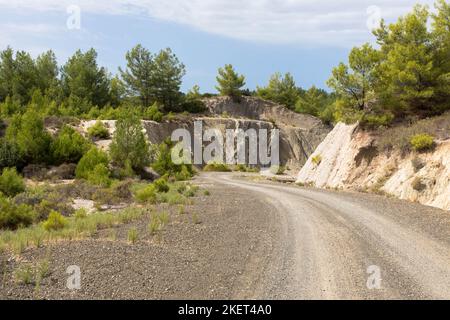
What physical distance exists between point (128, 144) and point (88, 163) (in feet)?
14.6

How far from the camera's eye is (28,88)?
60.2 metres

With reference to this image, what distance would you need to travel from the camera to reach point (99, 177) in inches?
1174

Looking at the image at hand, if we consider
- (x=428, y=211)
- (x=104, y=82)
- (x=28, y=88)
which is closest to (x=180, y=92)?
(x=104, y=82)

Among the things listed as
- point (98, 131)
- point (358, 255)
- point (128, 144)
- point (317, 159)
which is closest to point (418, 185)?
point (358, 255)

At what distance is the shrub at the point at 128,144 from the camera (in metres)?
37.2

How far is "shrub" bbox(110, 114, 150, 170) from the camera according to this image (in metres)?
37.2

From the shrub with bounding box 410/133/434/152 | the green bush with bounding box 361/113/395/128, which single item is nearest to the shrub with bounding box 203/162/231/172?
the green bush with bounding box 361/113/395/128

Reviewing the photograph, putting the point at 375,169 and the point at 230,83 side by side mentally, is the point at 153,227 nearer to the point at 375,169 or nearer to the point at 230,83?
the point at 375,169

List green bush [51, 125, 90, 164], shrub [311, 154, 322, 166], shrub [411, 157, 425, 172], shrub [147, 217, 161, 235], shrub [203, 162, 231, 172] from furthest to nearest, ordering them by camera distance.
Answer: shrub [203, 162, 231, 172]
green bush [51, 125, 90, 164]
shrub [311, 154, 322, 166]
shrub [411, 157, 425, 172]
shrub [147, 217, 161, 235]

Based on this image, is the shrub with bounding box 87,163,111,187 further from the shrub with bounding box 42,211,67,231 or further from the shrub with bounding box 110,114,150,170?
the shrub with bounding box 42,211,67,231

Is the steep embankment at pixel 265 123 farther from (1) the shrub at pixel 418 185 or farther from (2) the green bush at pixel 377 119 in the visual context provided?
(1) the shrub at pixel 418 185

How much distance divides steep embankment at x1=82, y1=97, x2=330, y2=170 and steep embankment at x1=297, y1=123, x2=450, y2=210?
30739 mm
